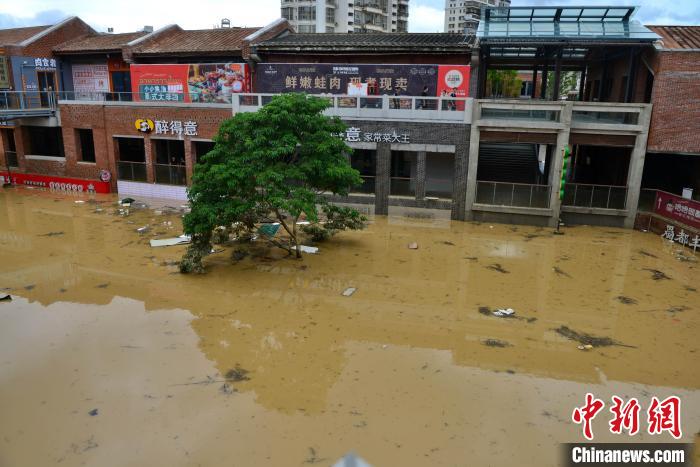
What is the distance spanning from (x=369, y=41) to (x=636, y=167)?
1285 centimetres

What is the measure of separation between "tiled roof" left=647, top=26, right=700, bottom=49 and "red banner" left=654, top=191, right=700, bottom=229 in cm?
561

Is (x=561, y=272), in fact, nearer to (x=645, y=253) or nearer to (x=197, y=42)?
(x=645, y=253)

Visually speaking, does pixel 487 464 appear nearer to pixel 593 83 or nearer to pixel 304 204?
pixel 304 204

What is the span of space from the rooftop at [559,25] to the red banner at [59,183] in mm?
19901

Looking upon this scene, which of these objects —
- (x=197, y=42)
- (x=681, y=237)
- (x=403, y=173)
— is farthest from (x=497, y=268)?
(x=197, y=42)

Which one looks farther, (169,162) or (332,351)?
(169,162)

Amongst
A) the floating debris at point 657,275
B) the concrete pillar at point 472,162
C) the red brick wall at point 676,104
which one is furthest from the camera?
the concrete pillar at point 472,162

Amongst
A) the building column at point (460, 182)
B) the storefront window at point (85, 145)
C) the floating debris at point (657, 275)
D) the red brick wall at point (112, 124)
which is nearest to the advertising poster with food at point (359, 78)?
the building column at point (460, 182)

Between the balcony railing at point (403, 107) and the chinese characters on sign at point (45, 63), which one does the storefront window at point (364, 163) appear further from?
the chinese characters on sign at point (45, 63)

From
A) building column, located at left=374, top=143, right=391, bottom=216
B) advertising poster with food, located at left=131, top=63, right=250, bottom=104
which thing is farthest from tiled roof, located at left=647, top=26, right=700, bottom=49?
advertising poster with food, located at left=131, top=63, right=250, bottom=104

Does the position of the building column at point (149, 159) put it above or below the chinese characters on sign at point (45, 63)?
below

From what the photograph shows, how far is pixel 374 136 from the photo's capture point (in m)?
21.5

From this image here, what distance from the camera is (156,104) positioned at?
80.7 ft

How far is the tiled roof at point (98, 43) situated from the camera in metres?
28.3
